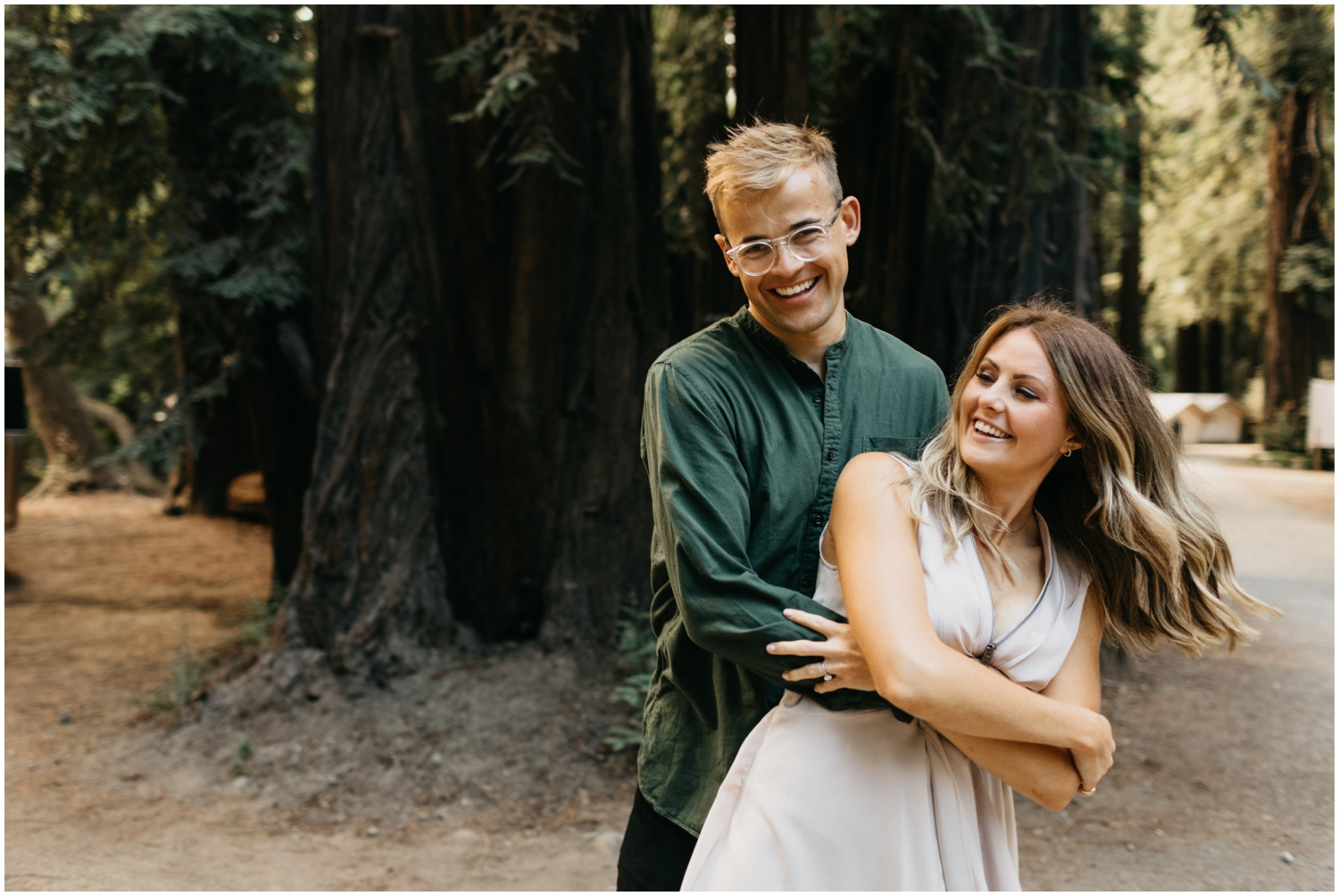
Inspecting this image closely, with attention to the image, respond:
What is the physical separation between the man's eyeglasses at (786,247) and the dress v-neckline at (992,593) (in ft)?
2.17

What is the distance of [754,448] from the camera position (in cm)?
204

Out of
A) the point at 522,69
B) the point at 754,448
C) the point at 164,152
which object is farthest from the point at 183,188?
the point at 754,448

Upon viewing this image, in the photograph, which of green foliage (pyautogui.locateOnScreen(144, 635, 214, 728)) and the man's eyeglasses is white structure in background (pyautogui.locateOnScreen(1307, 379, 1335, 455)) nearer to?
green foliage (pyautogui.locateOnScreen(144, 635, 214, 728))

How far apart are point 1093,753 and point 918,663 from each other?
398mm

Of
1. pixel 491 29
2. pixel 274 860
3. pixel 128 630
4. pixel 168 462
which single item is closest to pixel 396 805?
pixel 274 860

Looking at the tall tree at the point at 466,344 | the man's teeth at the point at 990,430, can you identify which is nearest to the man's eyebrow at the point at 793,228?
the man's teeth at the point at 990,430

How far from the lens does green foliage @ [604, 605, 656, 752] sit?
5.30 metres

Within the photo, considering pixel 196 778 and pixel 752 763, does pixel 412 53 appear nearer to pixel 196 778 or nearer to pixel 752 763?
pixel 196 778

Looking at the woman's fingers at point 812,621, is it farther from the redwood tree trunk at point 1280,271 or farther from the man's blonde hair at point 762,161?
the redwood tree trunk at point 1280,271

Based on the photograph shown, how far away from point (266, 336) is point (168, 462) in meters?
1.05

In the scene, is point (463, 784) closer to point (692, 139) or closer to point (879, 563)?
point (879, 563)

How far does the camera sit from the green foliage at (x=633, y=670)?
5297mm

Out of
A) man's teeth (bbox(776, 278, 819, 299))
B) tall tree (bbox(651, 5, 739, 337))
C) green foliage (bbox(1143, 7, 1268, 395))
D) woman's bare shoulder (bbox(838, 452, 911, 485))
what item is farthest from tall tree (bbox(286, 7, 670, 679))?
green foliage (bbox(1143, 7, 1268, 395))

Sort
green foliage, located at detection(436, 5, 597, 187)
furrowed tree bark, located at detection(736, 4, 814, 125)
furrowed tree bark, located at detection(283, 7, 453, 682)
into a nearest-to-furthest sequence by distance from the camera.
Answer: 1. green foliage, located at detection(436, 5, 597, 187)
2. furrowed tree bark, located at detection(736, 4, 814, 125)
3. furrowed tree bark, located at detection(283, 7, 453, 682)
